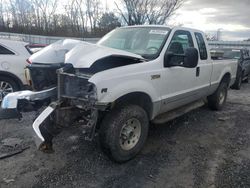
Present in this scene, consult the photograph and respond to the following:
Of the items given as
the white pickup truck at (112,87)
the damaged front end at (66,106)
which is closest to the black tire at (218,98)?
the white pickup truck at (112,87)

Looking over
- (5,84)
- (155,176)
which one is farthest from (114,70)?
(5,84)

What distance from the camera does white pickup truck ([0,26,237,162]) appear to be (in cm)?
322

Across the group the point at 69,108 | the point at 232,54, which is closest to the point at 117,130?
the point at 69,108

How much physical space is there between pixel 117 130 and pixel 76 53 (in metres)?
1.17

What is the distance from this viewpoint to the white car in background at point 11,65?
6438 mm

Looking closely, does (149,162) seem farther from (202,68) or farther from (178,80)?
(202,68)

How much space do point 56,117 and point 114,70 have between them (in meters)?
0.98

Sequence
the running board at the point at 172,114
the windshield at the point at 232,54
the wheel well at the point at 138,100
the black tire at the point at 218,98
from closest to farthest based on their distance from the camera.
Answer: the wheel well at the point at 138,100 < the running board at the point at 172,114 < the black tire at the point at 218,98 < the windshield at the point at 232,54

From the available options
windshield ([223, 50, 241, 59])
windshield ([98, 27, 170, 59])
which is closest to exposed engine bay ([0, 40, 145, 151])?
windshield ([98, 27, 170, 59])

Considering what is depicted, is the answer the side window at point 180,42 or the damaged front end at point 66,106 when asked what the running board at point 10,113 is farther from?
the side window at point 180,42

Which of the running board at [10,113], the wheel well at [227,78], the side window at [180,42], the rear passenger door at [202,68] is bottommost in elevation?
the running board at [10,113]

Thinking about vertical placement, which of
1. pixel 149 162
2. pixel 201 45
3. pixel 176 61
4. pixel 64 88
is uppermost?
pixel 201 45

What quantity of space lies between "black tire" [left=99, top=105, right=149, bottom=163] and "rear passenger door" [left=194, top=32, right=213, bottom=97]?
1956mm

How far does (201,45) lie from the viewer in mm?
5242
